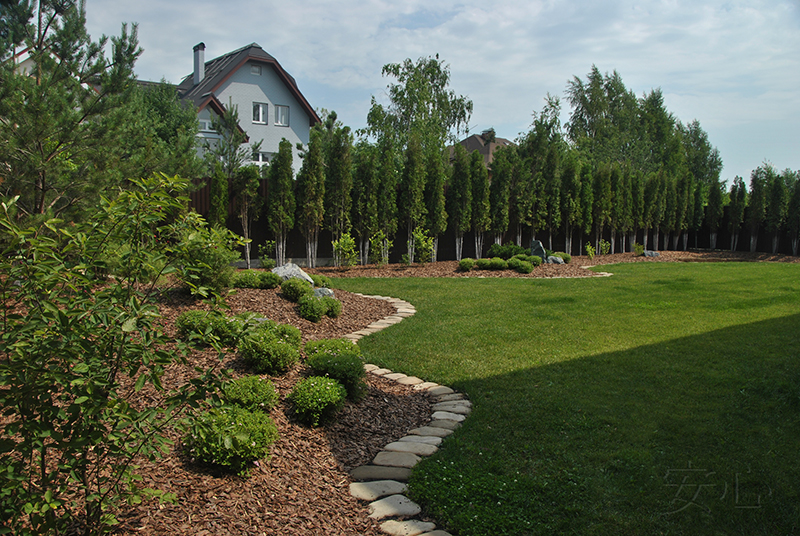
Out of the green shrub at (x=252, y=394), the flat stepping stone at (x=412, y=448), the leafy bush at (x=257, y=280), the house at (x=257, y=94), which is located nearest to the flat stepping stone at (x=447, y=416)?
the flat stepping stone at (x=412, y=448)

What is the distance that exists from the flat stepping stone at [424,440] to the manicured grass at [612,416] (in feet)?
0.46

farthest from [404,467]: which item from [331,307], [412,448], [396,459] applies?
[331,307]

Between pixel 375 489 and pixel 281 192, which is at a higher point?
pixel 281 192

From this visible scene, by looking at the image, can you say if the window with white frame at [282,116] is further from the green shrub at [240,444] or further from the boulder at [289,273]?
the green shrub at [240,444]

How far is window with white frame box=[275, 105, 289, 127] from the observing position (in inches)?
998

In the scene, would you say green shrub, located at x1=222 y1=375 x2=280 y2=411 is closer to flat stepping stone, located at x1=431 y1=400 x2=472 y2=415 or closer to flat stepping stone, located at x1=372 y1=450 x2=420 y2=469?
flat stepping stone, located at x1=372 y1=450 x2=420 y2=469

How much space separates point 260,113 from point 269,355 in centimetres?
2331

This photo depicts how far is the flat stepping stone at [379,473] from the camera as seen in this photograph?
3.07 m

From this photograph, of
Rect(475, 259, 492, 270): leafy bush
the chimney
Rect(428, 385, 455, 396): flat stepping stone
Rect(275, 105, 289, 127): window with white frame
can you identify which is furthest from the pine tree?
the chimney

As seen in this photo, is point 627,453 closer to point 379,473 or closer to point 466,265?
point 379,473

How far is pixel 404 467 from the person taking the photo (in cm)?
319

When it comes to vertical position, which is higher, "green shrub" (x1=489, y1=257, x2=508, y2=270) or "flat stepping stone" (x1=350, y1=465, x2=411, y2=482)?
"green shrub" (x1=489, y1=257, x2=508, y2=270)

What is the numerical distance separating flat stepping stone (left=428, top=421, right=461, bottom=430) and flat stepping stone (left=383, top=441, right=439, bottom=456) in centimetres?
33

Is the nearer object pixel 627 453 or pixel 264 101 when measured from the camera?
pixel 627 453
